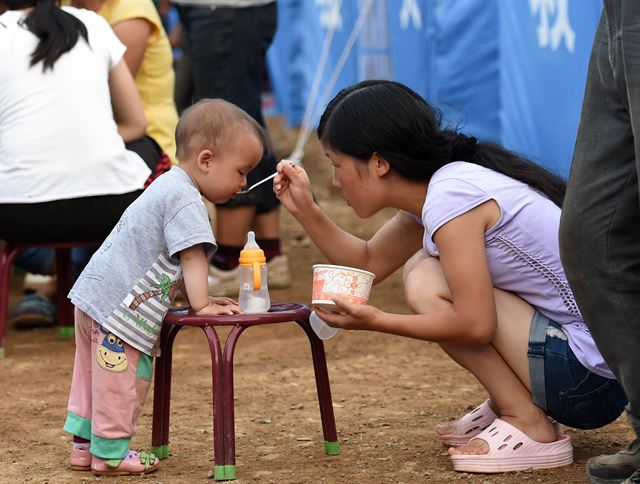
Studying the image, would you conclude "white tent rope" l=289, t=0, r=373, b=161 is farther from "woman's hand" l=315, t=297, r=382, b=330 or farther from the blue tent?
"woman's hand" l=315, t=297, r=382, b=330

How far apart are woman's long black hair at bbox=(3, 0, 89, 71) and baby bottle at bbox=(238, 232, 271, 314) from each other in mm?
1718

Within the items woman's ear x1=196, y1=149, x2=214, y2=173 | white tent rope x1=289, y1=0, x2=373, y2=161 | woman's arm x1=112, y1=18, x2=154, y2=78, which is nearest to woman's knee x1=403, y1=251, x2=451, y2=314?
woman's ear x1=196, y1=149, x2=214, y2=173

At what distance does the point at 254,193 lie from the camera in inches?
222

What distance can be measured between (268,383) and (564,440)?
137cm

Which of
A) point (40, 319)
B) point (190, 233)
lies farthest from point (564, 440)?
point (40, 319)

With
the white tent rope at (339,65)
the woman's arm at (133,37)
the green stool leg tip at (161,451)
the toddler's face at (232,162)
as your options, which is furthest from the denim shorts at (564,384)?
the white tent rope at (339,65)

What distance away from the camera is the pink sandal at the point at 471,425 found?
3164mm

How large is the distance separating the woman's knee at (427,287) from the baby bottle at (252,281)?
0.38 meters

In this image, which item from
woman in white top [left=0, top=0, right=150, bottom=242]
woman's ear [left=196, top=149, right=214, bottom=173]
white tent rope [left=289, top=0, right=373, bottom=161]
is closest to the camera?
woman's ear [left=196, top=149, right=214, bottom=173]

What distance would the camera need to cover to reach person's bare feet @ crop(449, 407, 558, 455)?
2.96 m

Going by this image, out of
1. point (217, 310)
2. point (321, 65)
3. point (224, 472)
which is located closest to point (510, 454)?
point (224, 472)

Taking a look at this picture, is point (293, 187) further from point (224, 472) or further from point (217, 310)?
point (224, 472)

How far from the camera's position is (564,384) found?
2891 millimetres

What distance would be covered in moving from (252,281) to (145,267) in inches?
11.1
